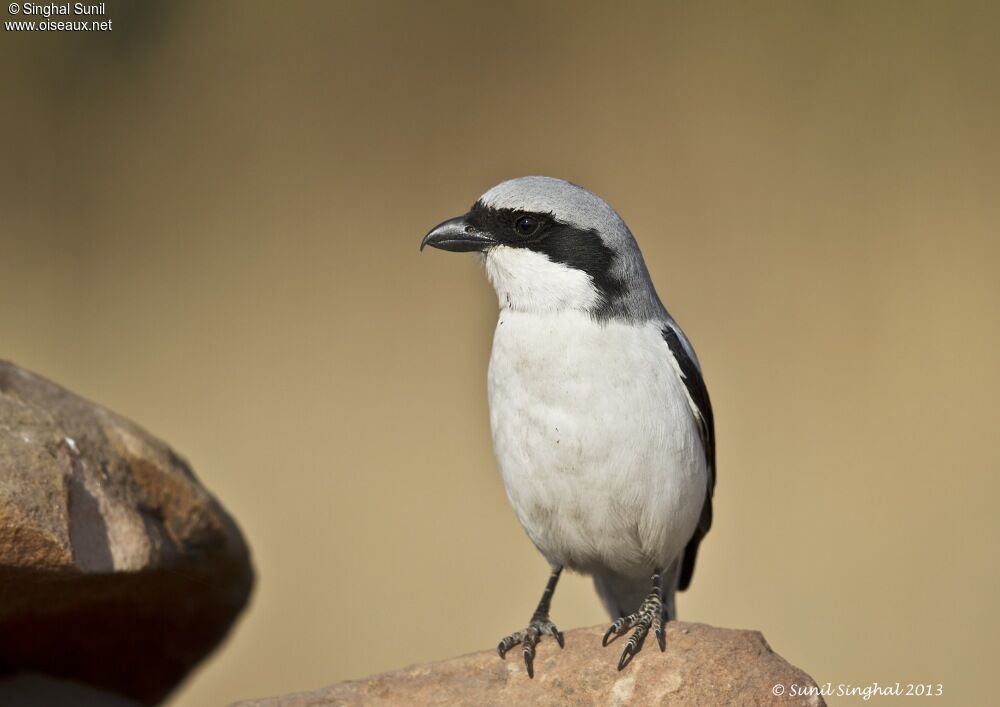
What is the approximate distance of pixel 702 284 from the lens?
6402mm

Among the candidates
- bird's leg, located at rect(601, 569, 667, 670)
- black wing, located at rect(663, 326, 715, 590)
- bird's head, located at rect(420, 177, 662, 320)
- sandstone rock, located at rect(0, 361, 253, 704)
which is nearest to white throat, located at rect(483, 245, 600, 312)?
bird's head, located at rect(420, 177, 662, 320)

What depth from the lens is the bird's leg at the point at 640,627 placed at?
10.1 feet

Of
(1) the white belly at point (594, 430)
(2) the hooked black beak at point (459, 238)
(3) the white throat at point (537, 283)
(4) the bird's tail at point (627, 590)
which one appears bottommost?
(4) the bird's tail at point (627, 590)

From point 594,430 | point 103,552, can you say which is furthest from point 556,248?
point 103,552

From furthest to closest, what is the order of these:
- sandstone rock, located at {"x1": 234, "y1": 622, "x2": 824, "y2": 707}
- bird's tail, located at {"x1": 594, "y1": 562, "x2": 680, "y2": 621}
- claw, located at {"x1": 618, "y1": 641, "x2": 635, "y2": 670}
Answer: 1. bird's tail, located at {"x1": 594, "y1": 562, "x2": 680, "y2": 621}
2. claw, located at {"x1": 618, "y1": 641, "x2": 635, "y2": 670}
3. sandstone rock, located at {"x1": 234, "y1": 622, "x2": 824, "y2": 707}

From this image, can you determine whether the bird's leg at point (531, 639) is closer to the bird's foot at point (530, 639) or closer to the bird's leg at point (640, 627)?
the bird's foot at point (530, 639)

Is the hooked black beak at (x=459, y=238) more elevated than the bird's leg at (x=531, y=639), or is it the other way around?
the hooked black beak at (x=459, y=238)

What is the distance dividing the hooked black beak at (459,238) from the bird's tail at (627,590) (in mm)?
1226

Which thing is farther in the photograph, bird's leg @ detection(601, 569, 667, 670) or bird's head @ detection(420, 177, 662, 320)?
bird's head @ detection(420, 177, 662, 320)

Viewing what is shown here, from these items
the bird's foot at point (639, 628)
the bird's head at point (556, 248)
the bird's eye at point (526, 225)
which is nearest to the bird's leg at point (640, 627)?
the bird's foot at point (639, 628)

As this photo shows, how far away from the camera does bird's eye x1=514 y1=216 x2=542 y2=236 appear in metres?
3.40

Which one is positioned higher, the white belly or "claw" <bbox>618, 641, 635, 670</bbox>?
the white belly

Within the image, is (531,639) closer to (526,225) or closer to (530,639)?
(530,639)

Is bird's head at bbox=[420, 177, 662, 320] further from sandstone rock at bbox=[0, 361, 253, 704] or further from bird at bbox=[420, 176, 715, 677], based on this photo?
sandstone rock at bbox=[0, 361, 253, 704]
